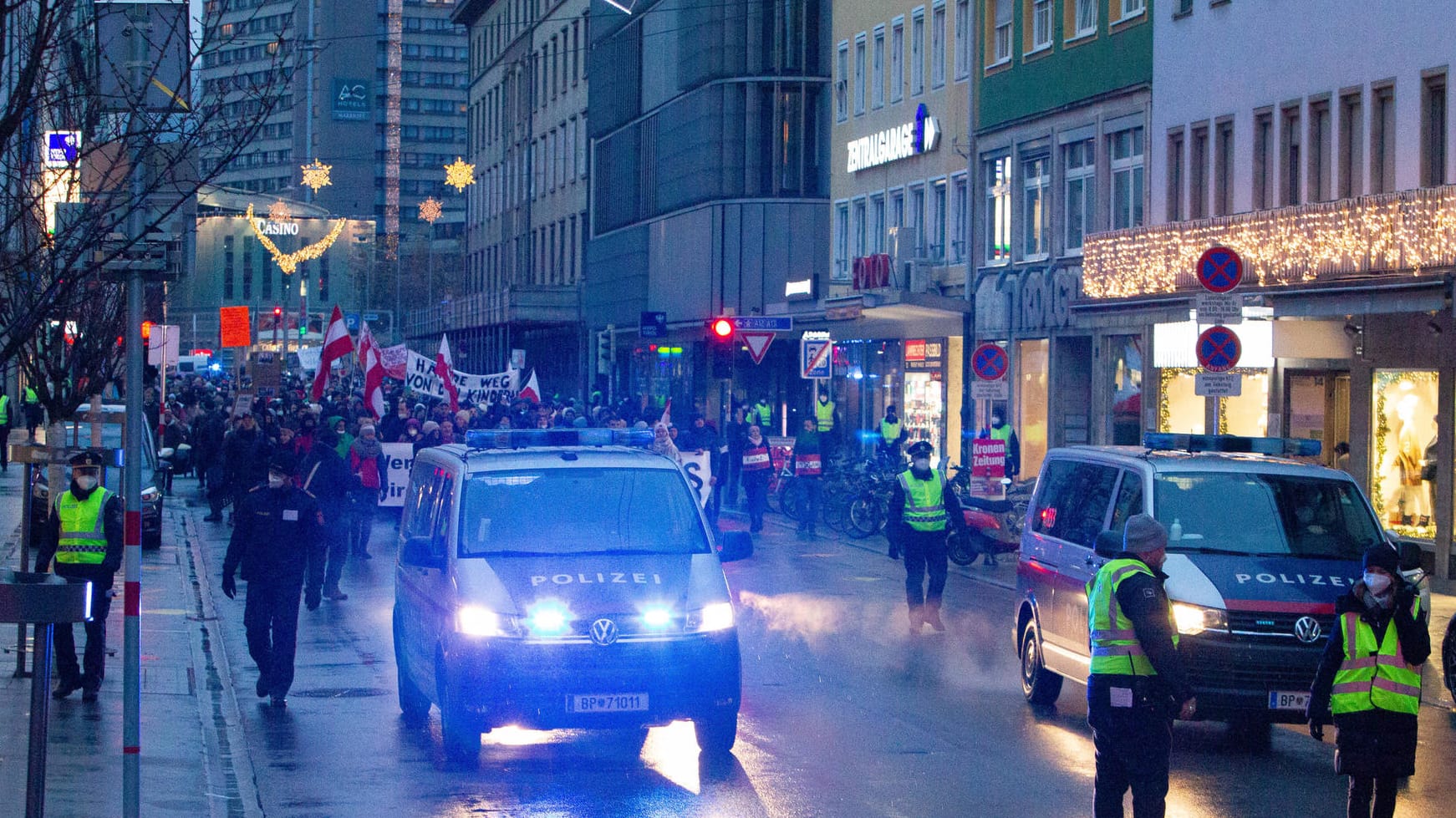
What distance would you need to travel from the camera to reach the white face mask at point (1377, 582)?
30.5ft

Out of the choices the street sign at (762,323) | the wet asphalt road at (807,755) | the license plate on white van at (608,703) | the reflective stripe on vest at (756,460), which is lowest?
the wet asphalt road at (807,755)

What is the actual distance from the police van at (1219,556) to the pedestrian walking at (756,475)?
1617cm

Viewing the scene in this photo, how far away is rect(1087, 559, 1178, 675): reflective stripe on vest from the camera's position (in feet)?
29.0

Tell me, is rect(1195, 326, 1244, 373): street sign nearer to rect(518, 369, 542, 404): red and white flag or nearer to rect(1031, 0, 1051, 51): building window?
rect(1031, 0, 1051, 51): building window

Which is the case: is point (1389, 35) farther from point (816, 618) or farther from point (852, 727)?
point (852, 727)

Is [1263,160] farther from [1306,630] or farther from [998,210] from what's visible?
[1306,630]

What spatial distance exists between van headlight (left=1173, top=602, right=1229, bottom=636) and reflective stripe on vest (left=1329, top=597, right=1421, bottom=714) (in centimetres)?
288

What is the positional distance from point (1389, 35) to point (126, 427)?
67.4 feet

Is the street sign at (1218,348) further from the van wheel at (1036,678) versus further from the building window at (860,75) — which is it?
the building window at (860,75)

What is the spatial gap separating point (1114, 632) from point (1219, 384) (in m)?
11.3

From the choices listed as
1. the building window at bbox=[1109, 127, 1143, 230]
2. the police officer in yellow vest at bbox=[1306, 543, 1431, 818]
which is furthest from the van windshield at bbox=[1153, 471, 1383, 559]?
the building window at bbox=[1109, 127, 1143, 230]

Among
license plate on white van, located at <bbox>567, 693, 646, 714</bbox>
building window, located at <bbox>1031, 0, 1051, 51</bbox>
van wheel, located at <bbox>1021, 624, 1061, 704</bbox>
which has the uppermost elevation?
building window, located at <bbox>1031, 0, 1051, 51</bbox>

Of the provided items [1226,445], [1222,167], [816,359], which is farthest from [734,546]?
[816,359]

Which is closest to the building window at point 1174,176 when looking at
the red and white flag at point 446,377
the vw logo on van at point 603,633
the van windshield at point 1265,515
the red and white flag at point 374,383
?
the red and white flag at point 374,383
